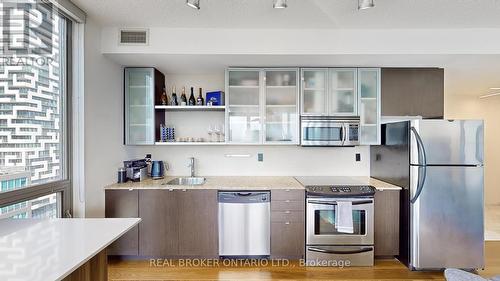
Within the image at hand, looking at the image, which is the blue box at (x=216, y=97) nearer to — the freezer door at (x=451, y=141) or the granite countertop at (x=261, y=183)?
the granite countertop at (x=261, y=183)

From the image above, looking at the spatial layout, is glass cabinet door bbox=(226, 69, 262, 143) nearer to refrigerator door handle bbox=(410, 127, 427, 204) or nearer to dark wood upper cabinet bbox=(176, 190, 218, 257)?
dark wood upper cabinet bbox=(176, 190, 218, 257)

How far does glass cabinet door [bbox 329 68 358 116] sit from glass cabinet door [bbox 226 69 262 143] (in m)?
0.87

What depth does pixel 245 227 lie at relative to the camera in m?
3.05

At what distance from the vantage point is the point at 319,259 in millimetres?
3006

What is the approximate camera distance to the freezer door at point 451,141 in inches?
110

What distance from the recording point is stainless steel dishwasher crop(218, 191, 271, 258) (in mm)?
3051

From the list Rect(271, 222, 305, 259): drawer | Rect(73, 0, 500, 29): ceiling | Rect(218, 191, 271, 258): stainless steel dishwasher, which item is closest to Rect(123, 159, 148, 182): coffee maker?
Rect(218, 191, 271, 258): stainless steel dishwasher

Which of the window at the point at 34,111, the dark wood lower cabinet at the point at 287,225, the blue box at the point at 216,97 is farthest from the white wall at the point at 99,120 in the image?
the dark wood lower cabinet at the point at 287,225

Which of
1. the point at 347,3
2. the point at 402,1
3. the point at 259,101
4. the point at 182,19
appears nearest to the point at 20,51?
the point at 182,19

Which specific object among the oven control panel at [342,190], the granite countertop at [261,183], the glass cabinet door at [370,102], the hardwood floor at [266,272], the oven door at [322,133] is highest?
the glass cabinet door at [370,102]

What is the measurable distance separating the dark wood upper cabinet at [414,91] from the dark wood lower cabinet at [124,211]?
3.12m

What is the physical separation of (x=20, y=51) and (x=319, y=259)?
320 centimetres

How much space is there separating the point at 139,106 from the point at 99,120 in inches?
22.6

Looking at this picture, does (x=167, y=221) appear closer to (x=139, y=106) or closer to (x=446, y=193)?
(x=139, y=106)
